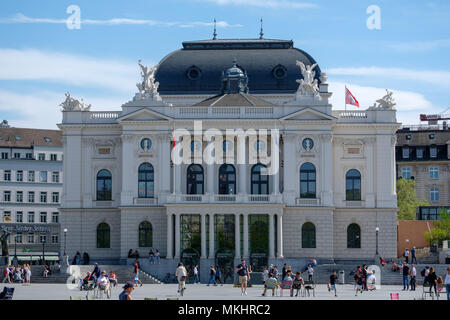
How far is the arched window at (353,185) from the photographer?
3351 inches

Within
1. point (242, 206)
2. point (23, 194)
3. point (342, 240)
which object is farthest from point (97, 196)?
point (23, 194)

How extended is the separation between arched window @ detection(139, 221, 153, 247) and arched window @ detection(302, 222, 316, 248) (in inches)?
477

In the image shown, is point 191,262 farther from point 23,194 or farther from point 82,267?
point 23,194

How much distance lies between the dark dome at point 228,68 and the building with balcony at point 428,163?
29.7m

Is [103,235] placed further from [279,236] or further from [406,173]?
[406,173]

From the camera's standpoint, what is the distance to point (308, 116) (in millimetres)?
83312

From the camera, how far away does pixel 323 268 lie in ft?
254

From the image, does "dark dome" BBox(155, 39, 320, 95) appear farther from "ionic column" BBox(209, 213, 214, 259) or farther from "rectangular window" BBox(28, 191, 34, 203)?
"rectangular window" BBox(28, 191, 34, 203)

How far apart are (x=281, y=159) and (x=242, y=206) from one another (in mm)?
5651

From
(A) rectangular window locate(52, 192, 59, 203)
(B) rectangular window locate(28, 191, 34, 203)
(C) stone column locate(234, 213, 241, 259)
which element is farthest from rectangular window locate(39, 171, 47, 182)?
(C) stone column locate(234, 213, 241, 259)

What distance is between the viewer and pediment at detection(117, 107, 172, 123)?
8362 cm

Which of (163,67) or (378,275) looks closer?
(378,275)

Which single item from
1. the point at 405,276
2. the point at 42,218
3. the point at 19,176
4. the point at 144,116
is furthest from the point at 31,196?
the point at 405,276

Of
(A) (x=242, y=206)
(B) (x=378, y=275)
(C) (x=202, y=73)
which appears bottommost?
(B) (x=378, y=275)
